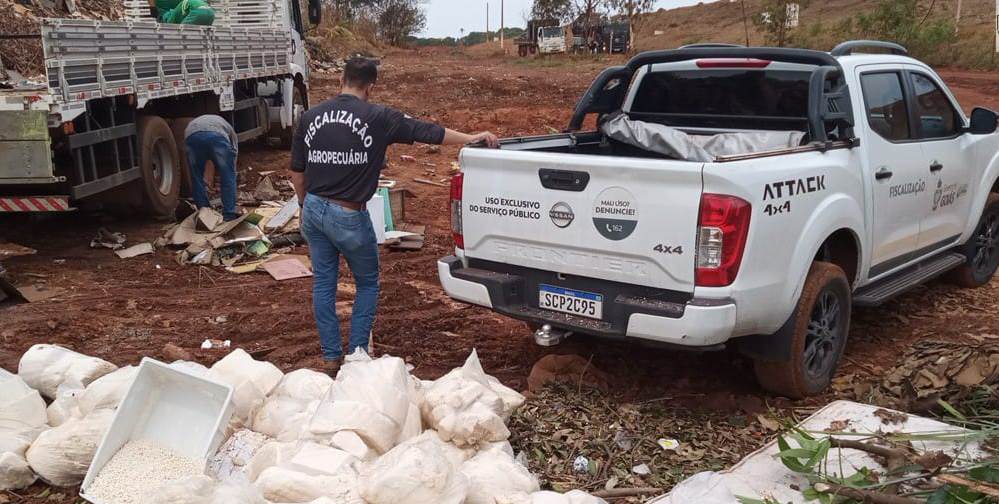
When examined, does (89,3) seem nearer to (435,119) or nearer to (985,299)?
(435,119)

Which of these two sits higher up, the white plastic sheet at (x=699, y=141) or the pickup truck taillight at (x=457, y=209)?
the white plastic sheet at (x=699, y=141)

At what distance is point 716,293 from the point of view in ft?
13.3

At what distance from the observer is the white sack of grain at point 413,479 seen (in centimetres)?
305

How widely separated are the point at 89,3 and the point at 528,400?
14.1 meters

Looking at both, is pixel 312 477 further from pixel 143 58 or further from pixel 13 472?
pixel 143 58

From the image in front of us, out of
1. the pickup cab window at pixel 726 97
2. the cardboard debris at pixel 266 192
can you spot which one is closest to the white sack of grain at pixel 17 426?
the pickup cab window at pixel 726 97

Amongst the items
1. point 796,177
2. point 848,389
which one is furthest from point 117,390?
point 848,389

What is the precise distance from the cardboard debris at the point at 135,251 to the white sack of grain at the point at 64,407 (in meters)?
4.25

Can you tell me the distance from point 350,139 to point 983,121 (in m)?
4.42

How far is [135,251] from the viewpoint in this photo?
27.5 feet

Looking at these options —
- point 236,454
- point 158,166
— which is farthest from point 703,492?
point 158,166

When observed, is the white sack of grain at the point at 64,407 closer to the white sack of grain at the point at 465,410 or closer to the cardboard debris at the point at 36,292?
the white sack of grain at the point at 465,410

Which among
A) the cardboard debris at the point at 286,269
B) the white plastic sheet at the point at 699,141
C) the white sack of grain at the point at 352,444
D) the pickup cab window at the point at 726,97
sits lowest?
the cardboard debris at the point at 286,269

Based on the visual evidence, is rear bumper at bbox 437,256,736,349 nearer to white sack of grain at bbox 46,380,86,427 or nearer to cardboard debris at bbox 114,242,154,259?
white sack of grain at bbox 46,380,86,427
